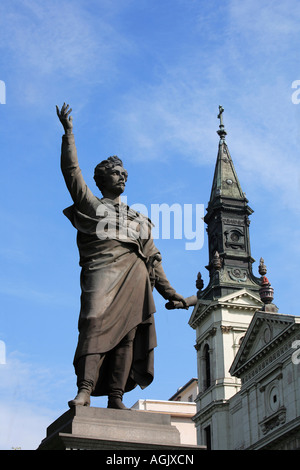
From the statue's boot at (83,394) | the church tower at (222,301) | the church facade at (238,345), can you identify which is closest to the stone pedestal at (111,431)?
the statue's boot at (83,394)

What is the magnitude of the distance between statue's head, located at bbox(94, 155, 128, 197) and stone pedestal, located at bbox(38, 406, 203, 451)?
2.33 metres

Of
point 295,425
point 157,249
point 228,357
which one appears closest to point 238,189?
point 228,357

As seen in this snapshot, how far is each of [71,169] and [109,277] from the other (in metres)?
1.12

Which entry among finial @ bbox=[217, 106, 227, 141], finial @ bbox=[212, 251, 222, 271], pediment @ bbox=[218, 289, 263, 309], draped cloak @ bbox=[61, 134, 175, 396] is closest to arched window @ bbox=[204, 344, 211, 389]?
pediment @ bbox=[218, 289, 263, 309]

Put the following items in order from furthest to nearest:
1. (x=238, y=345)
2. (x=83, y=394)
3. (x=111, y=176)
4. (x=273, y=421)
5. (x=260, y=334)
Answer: (x=238, y=345)
(x=260, y=334)
(x=273, y=421)
(x=111, y=176)
(x=83, y=394)

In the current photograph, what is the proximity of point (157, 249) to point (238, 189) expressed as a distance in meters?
61.2

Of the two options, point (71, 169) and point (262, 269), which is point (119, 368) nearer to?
point (71, 169)

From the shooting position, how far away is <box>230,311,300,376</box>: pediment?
147ft

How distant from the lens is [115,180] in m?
7.14

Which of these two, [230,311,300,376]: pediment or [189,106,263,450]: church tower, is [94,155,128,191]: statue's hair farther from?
[189,106,263,450]: church tower

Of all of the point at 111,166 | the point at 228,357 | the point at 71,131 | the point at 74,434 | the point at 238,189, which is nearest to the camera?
the point at 74,434

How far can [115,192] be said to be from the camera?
23.5ft

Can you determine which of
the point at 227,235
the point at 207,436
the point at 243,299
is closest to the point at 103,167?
the point at 207,436
